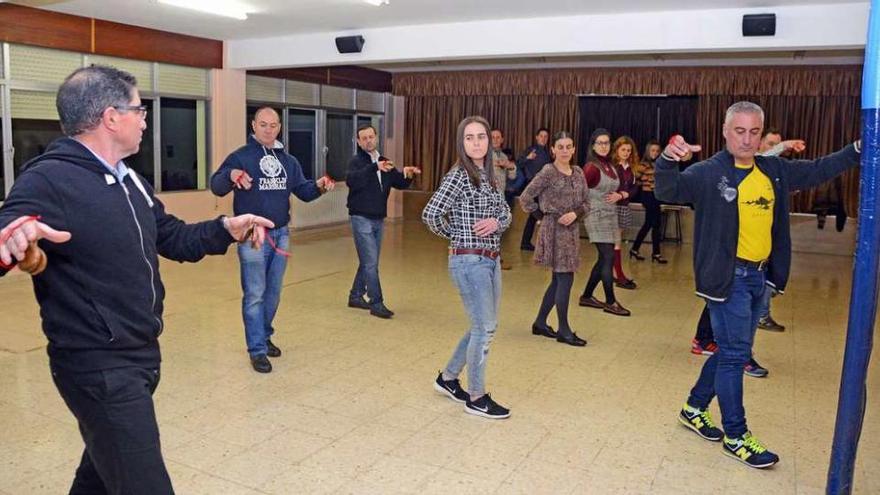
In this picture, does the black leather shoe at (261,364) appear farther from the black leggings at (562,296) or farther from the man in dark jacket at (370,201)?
the black leggings at (562,296)

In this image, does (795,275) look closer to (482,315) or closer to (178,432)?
(482,315)

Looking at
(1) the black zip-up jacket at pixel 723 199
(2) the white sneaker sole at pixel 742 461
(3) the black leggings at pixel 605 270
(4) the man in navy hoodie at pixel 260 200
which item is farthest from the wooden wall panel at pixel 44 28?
(2) the white sneaker sole at pixel 742 461

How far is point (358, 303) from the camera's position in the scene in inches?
239

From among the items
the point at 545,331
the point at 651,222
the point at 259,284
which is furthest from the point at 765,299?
the point at 651,222

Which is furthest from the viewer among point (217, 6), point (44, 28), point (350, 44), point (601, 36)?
point (350, 44)

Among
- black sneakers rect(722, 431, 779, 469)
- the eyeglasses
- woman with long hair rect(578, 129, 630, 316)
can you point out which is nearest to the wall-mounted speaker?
woman with long hair rect(578, 129, 630, 316)

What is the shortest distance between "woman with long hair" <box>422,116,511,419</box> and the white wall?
409 centimetres

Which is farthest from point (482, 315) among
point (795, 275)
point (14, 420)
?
point (795, 275)

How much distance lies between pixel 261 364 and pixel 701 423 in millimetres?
2450

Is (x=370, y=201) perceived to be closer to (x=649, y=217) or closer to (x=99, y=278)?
(x=99, y=278)

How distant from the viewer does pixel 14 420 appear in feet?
11.6

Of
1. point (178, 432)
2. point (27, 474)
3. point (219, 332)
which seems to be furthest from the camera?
point (219, 332)

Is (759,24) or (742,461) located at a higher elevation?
(759,24)

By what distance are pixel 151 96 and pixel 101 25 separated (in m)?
1.02
